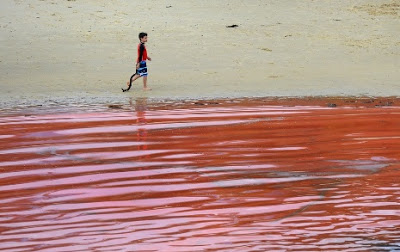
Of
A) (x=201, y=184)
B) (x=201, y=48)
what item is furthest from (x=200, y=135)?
(x=201, y=48)

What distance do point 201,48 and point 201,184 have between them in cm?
1169

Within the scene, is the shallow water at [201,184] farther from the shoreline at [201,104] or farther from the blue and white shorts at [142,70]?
the blue and white shorts at [142,70]

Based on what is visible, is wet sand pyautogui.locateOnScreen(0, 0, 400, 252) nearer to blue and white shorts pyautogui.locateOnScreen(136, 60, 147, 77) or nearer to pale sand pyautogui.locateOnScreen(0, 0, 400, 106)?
pale sand pyautogui.locateOnScreen(0, 0, 400, 106)

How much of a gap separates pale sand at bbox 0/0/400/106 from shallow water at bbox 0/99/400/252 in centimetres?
372

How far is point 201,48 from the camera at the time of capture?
58.5 ft

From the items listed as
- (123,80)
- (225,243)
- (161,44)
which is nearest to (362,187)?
(225,243)

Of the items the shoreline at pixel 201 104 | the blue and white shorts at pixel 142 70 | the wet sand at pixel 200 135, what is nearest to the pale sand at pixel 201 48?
the wet sand at pixel 200 135

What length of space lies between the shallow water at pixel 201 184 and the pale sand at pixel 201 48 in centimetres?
372

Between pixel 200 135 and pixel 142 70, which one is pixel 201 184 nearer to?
pixel 200 135

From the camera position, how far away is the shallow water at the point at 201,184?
16.2ft

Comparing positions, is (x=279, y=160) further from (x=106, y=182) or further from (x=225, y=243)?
(x=225, y=243)

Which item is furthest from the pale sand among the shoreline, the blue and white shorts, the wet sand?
the shoreline

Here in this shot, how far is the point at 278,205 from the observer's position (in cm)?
564

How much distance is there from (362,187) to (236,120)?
3894 millimetres
